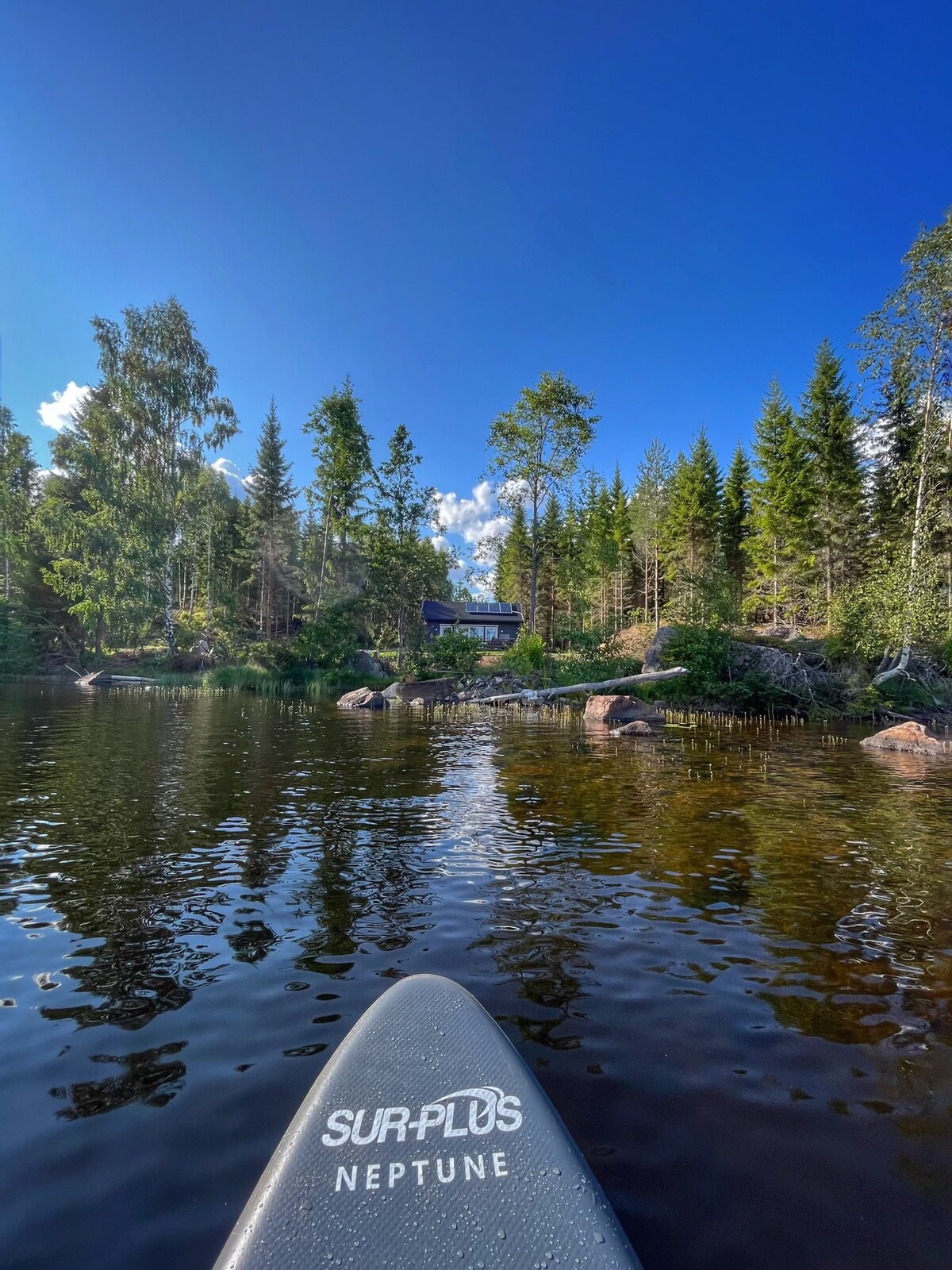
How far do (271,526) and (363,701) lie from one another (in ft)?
78.3

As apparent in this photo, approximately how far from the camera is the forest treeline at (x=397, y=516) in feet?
66.8

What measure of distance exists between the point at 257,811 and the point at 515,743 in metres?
7.56

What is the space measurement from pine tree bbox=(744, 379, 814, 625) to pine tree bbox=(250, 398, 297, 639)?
3219cm

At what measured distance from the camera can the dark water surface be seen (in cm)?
230

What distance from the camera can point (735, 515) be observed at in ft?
148

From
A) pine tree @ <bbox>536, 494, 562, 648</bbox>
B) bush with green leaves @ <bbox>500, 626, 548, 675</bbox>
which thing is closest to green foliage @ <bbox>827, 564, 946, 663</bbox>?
bush with green leaves @ <bbox>500, 626, 548, 675</bbox>

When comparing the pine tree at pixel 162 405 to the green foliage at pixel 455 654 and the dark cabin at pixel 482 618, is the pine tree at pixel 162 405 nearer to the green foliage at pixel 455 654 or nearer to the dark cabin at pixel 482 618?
the green foliage at pixel 455 654

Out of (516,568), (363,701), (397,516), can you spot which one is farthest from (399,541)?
(516,568)

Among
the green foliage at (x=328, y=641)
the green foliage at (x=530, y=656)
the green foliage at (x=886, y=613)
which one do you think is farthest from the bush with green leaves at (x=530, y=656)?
the green foliage at (x=886, y=613)

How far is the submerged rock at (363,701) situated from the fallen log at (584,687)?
3.96m

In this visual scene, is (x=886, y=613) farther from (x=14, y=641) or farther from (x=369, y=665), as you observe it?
(x=14, y=641)

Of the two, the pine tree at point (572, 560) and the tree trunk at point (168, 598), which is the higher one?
the pine tree at point (572, 560)

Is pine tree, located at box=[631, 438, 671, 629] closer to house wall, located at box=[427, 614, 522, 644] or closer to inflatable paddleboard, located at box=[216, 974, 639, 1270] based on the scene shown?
house wall, located at box=[427, 614, 522, 644]

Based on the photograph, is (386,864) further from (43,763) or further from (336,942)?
(43,763)
